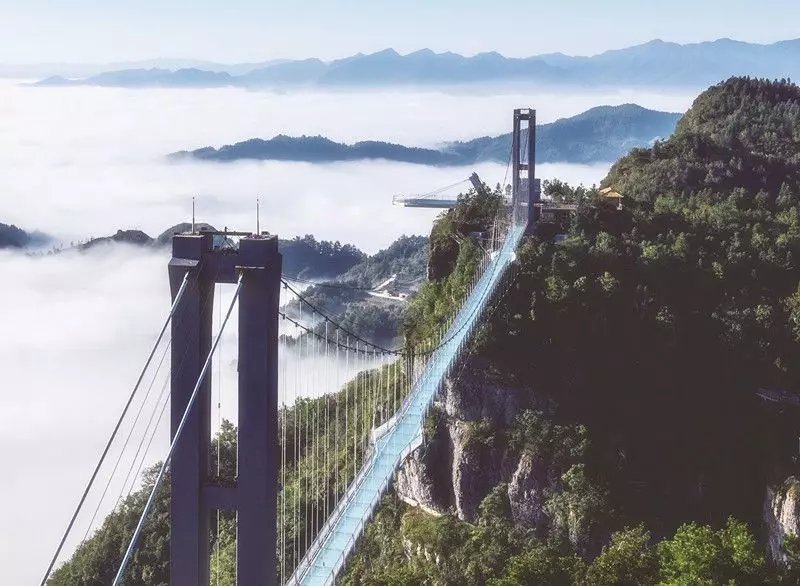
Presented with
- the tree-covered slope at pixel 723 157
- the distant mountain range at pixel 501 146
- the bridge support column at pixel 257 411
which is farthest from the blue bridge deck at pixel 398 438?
the distant mountain range at pixel 501 146

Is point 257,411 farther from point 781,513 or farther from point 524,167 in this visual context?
point 524,167

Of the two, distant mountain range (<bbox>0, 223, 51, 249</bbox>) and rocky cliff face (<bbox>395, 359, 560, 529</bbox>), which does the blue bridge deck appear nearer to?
rocky cliff face (<bbox>395, 359, 560, 529</bbox>)

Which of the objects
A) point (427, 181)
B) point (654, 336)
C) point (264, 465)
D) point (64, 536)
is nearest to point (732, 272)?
point (654, 336)

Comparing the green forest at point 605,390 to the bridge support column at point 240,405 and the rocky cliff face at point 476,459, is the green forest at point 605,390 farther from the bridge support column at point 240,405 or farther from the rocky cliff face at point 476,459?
the bridge support column at point 240,405

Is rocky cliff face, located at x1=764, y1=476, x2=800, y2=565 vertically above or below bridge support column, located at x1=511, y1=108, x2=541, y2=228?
below

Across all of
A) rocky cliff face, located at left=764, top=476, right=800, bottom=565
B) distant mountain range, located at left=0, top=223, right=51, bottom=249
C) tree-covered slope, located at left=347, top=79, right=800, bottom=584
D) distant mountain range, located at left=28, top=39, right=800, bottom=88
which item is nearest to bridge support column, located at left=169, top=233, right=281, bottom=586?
tree-covered slope, located at left=347, top=79, right=800, bottom=584

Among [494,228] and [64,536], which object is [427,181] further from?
[64,536]
